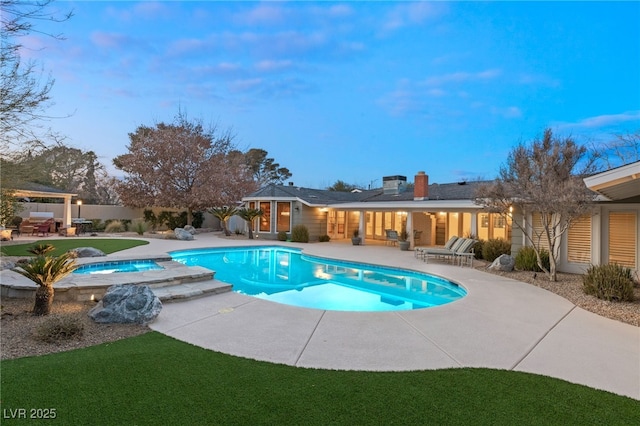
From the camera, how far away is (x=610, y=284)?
716 cm

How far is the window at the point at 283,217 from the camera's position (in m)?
21.0

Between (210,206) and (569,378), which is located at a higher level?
(210,206)

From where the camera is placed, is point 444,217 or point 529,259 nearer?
point 529,259

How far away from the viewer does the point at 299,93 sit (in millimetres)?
22500

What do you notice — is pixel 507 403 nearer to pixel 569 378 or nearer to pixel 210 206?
pixel 569 378

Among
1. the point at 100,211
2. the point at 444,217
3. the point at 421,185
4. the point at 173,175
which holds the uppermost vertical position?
the point at 173,175

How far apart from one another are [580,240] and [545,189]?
9.53 feet

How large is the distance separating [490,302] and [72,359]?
7189mm

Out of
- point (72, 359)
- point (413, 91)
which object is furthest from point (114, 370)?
point (413, 91)

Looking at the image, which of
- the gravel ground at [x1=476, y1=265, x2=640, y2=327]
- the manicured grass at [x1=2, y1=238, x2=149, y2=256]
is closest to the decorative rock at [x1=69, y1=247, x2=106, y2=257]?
the manicured grass at [x1=2, y1=238, x2=149, y2=256]

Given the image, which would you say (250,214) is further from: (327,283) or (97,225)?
(327,283)

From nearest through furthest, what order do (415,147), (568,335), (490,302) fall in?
(568,335)
(490,302)
(415,147)

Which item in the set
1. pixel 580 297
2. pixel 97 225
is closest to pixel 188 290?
pixel 580 297

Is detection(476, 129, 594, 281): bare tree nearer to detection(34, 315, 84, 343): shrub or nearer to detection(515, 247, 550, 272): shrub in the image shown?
detection(515, 247, 550, 272): shrub
